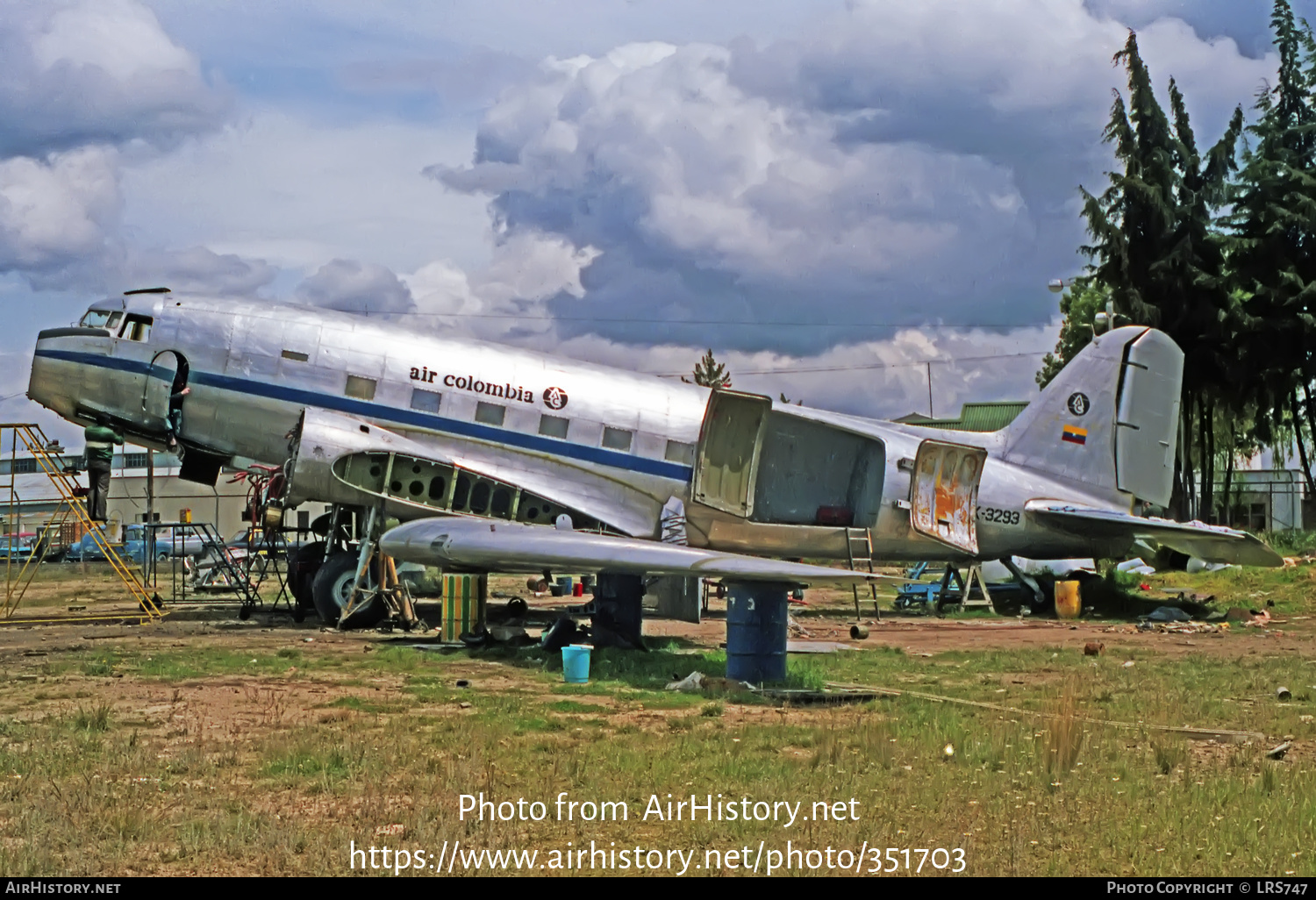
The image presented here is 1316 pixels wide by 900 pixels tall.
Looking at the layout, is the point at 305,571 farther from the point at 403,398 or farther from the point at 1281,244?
the point at 1281,244

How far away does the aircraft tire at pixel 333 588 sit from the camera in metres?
21.4

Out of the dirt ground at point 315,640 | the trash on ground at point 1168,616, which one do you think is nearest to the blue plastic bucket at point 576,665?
the dirt ground at point 315,640

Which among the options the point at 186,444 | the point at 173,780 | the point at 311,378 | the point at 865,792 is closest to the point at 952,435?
the point at 311,378

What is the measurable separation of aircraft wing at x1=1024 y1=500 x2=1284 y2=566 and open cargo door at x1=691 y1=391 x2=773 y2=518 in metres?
5.97

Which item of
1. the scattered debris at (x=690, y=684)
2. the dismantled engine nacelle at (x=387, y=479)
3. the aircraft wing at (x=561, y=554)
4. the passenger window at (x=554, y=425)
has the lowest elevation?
the scattered debris at (x=690, y=684)

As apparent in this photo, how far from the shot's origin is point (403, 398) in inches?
853

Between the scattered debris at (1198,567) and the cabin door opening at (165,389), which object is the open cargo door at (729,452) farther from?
the scattered debris at (1198,567)

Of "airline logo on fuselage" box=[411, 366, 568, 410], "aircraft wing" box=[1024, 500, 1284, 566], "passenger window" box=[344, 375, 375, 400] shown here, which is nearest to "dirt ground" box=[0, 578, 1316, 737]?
"aircraft wing" box=[1024, 500, 1284, 566]

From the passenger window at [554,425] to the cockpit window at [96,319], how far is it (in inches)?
308

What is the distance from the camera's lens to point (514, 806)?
26.9 feet

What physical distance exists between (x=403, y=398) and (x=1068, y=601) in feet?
47.8

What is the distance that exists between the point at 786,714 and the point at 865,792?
3597mm
